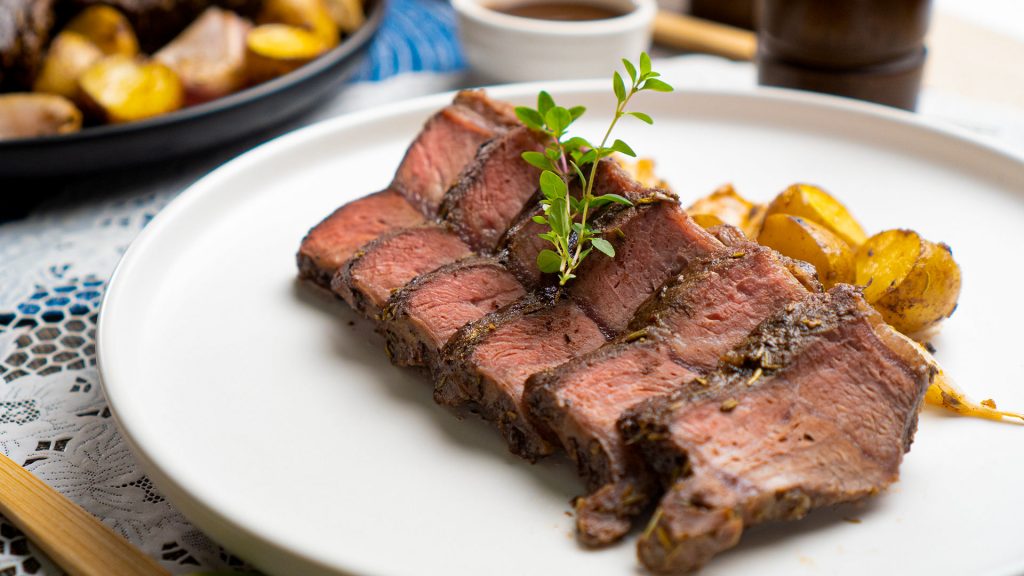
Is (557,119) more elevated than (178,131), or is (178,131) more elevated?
(557,119)

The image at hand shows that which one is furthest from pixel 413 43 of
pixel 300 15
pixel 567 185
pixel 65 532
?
pixel 65 532

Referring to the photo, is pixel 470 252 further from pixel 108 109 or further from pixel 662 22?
pixel 662 22

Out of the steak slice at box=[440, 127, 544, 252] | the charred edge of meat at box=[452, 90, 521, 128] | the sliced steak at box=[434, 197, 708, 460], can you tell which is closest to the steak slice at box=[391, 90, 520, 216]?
the charred edge of meat at box=[452, 90, 521, 128]

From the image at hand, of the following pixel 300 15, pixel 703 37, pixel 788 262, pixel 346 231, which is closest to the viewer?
pixel 788 262

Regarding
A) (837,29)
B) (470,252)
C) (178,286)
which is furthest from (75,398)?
(837,29)

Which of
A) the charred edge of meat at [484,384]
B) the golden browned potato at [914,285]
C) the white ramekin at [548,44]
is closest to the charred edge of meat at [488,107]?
the charred edge of meat at [484,384]

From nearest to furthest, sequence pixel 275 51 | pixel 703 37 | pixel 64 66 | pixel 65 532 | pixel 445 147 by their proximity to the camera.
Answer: pixel 65 532, pixel 445 147, pixel 64 66, pixel 275 51, pixel 703 37

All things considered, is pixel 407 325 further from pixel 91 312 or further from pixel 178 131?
pixel 178 131
